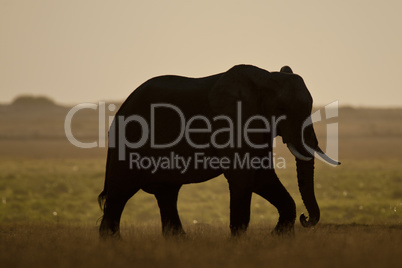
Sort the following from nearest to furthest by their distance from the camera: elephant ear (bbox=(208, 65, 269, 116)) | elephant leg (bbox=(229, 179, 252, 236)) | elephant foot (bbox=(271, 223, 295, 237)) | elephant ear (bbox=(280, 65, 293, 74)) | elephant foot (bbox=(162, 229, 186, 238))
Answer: elephant leg (bbox=(229, 179, 252, 236))
elephant ear (bbox=(208, 65, 269, 116))
elephant foot (bbox=(271, 223, 295, 237))
elephant ear (bbox=(280, 65, 293, 74))
elephant foot (bbox=(162, 229, 186, 238))

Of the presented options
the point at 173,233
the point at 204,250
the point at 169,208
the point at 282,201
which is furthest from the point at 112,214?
the point at 282,201

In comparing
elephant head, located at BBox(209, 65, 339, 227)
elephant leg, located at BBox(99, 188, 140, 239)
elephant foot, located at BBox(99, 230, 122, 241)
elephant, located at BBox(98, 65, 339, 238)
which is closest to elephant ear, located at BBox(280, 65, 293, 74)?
elephant, located at BBox(98, 65, 339, 238)

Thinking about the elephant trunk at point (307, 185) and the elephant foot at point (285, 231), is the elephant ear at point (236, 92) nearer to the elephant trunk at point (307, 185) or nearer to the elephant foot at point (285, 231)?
the elephant trunk at point (307, 185)

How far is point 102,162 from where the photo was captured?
37.1 meters

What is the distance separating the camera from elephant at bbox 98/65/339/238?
35.8ft

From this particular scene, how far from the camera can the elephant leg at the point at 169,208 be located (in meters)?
12.2

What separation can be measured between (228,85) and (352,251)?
9.91 feet

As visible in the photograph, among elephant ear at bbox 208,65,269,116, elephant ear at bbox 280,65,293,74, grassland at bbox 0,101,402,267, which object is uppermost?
elephant ear at bbox 280,65,293,74

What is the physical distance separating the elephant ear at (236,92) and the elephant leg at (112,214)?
191cm

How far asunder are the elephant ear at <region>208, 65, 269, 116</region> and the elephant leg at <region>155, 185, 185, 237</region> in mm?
1780

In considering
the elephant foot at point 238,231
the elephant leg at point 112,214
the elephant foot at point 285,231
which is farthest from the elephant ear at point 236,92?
the elephant leg at point 112,214

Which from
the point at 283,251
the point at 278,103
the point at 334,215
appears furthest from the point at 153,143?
the point at 334,215

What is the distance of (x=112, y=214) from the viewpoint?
11.8 m

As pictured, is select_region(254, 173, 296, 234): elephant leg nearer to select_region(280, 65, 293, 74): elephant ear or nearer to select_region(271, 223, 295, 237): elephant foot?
select_region(271, 223, 295, 237): elephant foot
